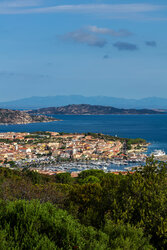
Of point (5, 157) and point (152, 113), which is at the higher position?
point (152, 113)

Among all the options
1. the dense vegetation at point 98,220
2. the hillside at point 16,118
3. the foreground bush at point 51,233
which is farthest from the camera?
the hillside at point 16,118

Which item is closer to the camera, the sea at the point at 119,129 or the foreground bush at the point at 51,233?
the foreground bush at the point at 51,233

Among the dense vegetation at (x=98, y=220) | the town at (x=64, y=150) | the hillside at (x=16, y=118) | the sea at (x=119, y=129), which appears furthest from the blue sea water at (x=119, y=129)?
the dense vegetation at (x=98, y=220)

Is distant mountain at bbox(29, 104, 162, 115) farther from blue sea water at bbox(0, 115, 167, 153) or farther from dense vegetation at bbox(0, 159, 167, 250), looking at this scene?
dense vegetation at bbox(0, 159, 167, 250)

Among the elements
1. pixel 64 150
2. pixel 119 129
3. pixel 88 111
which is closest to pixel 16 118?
pixel 119 129

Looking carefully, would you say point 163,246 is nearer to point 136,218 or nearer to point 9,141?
point 136,218

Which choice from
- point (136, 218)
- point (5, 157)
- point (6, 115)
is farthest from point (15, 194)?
point (6, 115)

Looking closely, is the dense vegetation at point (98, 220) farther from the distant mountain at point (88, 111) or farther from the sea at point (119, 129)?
the distant mountain at point (88, 111)

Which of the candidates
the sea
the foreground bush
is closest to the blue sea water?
the sea
